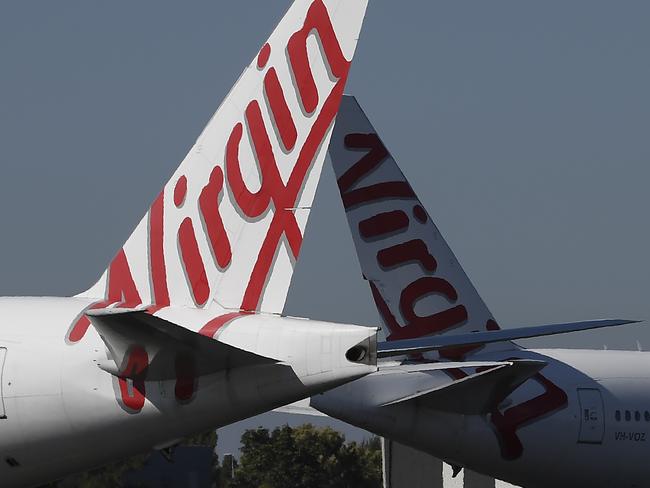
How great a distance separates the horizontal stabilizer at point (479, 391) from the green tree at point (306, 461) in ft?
156

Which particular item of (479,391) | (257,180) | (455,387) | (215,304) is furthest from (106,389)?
(479,391)

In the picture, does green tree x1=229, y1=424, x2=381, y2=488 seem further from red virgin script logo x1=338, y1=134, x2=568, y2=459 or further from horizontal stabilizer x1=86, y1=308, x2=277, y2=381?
horizontal stabilizer x1=86, y1=308, x2=277, y2=381

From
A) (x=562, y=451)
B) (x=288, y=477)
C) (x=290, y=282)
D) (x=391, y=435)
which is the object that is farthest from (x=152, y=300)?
(x=288, y=477)

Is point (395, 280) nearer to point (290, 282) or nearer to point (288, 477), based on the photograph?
point (290, 282)

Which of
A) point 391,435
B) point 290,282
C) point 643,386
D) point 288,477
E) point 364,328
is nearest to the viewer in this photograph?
point 364,328

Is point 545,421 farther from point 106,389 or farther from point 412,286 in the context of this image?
point 106,389

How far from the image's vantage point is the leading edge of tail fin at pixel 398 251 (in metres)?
30.2

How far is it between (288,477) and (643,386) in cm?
4722

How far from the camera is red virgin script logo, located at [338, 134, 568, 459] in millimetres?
29875

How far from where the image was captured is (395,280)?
99.5 ft

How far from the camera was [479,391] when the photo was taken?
28656 mm

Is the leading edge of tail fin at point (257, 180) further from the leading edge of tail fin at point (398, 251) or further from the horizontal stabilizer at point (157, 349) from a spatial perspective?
the leading edge of tail fin at point (398, 251)

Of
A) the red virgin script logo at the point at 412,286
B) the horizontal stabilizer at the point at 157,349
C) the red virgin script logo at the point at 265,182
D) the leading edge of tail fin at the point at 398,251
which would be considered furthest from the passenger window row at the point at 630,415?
the horizontal stabilizer at the point at 157,349

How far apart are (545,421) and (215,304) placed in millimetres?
15132
